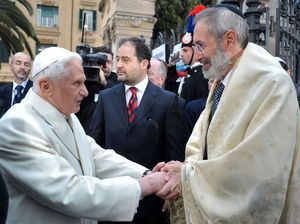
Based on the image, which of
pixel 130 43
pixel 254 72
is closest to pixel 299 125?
pixel 254 72

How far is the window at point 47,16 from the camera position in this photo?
130 ft

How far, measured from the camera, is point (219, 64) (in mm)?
2662

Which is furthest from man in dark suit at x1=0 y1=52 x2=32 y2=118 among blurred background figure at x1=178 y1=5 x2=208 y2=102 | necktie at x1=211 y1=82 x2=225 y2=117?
necktie at x1=211 y1=82 x2=225 y2=117

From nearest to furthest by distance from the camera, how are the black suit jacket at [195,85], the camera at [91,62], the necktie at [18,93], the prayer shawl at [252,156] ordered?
1. the prayer shawl at [252,156]
2. the camera at [91,62]
3. the black suit jacket at [195,85]
4. the necktie at [18,93]

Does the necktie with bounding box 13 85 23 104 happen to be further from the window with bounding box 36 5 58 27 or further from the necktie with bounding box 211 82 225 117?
the window with bounding box 36 5 58 27

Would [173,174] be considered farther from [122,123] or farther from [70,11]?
[70,11]

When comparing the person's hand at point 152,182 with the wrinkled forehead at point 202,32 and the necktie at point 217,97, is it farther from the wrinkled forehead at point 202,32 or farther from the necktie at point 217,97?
the wrinkled forehead at point 202,32

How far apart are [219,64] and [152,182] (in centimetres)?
83

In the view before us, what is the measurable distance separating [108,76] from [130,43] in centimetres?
Answer: 190

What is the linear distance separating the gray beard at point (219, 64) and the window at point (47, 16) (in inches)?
1531

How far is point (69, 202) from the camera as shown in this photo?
242 centimetres

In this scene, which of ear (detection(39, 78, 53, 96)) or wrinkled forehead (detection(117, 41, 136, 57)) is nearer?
ear (detection(39, 78, 53, 96))

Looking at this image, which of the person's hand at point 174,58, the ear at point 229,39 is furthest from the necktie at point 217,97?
the person's hand at point 174,58

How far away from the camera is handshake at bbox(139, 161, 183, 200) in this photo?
285 cm
